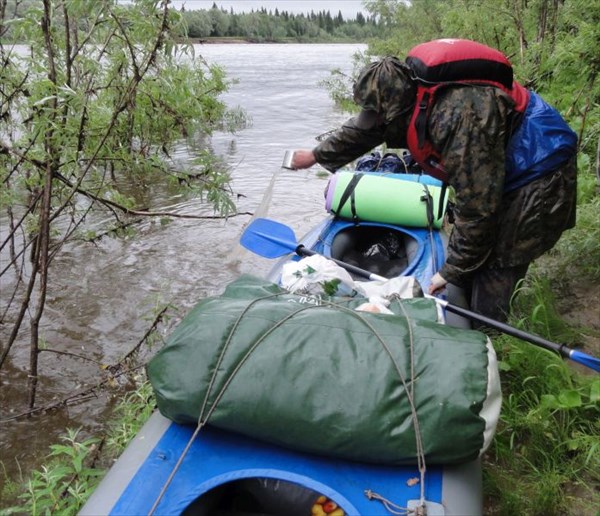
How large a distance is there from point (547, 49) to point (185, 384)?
5253 millimetres

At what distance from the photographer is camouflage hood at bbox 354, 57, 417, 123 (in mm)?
2264

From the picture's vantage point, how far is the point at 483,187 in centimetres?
217

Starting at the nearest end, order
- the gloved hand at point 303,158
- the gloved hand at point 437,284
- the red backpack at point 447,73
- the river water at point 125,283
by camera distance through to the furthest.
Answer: the red backpack at point 447,73, the gloved hand at point 437,284, the gloved hand at point 303,158, the river water at point 125,283

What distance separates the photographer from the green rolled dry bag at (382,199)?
3.82m

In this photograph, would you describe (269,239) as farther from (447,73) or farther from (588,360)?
(588,360)

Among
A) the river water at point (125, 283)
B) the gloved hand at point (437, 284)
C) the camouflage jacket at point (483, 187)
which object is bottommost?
the river water at point (125, 283)

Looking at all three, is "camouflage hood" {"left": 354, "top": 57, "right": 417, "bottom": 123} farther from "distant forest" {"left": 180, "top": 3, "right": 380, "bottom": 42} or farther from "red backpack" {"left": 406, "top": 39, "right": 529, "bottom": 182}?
"distant forest" {"left": 180, "top": 3, "right": 380, "bottom": 42}

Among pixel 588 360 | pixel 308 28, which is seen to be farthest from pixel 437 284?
pixel 308 28

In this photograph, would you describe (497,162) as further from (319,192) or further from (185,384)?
(319,192)

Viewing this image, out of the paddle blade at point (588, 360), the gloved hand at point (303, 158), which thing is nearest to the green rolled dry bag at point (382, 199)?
the gloved hand at point (303, 158)

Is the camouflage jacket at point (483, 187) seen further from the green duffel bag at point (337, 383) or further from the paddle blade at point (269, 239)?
the paddle blade at point (269, 239)

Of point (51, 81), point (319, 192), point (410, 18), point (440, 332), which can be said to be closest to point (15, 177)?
point (51, 81)

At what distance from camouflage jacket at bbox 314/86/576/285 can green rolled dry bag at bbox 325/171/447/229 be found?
1.11 meters

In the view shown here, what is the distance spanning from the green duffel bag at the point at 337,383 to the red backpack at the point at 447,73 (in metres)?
0.89
